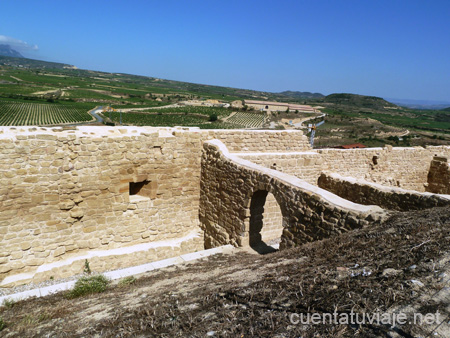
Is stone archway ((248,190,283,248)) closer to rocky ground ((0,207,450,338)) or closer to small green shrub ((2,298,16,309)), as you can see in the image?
rocky ground ((0,207,450,338))

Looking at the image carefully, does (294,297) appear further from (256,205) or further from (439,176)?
(439,176)

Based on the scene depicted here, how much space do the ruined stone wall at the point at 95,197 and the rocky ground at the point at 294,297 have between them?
1.84 m

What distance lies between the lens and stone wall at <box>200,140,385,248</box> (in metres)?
4.69

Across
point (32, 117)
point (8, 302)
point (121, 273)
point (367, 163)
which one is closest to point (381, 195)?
point (367, 163)

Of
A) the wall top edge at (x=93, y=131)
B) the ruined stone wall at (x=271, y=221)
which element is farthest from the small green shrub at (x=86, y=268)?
the ruined stone wall at (x=271, y=221)

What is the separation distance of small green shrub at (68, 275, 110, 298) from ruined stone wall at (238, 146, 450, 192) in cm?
418

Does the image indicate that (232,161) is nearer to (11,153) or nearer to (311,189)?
(311,189)

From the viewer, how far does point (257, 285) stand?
11.4ft

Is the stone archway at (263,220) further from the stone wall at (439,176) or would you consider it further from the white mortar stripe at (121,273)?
the stone wall at (439,176)

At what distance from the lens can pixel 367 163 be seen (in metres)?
10.6

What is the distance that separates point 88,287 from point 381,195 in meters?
5.59

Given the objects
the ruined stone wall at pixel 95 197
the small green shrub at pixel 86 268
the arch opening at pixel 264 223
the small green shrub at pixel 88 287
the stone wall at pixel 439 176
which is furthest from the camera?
the stone wall at pixel 439 176

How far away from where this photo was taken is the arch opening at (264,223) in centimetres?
673

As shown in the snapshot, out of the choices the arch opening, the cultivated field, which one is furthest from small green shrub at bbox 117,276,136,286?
the cultivated field
